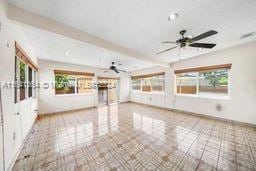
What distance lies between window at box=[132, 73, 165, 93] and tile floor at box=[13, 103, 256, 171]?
11.0 ft

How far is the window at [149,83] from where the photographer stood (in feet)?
21.3

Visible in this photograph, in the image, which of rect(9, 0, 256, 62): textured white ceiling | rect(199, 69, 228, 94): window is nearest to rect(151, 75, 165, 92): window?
rect(199, 69, 228, 94): window

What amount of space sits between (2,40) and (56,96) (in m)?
4.14

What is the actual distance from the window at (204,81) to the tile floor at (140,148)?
1573 millimetres

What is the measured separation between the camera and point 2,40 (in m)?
1.58

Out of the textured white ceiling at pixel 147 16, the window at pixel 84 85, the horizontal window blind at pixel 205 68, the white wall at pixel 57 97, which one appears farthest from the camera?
the window at pixel 84 85

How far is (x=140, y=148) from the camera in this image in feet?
7.66

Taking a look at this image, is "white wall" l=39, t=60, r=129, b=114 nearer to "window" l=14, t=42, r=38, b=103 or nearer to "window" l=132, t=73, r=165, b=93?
"window" l=14, t=42, r=38, b=103

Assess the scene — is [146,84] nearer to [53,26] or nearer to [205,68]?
[205,68]

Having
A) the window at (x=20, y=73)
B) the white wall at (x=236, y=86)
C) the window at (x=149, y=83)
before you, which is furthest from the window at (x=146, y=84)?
the window at (x=20, y=73)

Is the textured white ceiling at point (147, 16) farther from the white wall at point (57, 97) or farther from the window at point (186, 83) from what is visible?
the white wall at point (57, 97)

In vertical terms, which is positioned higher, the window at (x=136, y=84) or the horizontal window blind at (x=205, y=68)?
the horizontal window blind at (x=205, y=68)

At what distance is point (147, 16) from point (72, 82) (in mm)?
5261

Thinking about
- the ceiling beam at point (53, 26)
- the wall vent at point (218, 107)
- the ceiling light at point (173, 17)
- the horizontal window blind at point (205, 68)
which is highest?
the ceiling light at point (173, 17)
